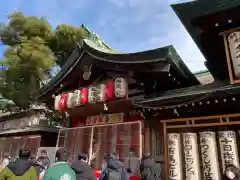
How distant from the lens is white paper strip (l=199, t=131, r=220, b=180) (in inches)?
252

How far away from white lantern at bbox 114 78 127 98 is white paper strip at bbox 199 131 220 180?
3675mm

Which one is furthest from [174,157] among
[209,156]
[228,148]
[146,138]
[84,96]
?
[84,96]

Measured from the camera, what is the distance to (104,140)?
11.2m

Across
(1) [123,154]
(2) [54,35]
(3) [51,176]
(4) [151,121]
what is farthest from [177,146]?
(2) [54,35]

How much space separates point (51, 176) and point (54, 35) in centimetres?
2121

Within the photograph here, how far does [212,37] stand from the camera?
748 centimetres

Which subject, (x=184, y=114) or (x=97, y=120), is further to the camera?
(x=97, y=120)

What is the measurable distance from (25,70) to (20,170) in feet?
52.0

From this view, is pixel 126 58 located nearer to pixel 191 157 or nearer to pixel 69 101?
pixel 69 101

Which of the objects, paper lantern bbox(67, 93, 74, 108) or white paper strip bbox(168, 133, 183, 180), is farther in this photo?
paper lantern bbox(67, 93, 74, 108)

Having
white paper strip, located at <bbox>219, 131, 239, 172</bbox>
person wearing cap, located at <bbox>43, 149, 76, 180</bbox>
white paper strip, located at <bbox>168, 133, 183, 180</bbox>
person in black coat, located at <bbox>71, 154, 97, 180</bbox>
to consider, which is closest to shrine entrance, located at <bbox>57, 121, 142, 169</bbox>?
white paper strip, located at <bbox>168, 133, 183, 180</bbox>

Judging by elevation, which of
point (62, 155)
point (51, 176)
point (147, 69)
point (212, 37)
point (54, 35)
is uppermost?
point (54, 35)

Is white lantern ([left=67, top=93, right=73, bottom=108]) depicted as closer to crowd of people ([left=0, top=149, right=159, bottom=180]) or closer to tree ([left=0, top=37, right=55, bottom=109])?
crowd of people ([left=0, top=149, right=159, bottom=180])

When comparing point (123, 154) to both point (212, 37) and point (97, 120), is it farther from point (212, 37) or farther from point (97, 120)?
point (212, 37)
